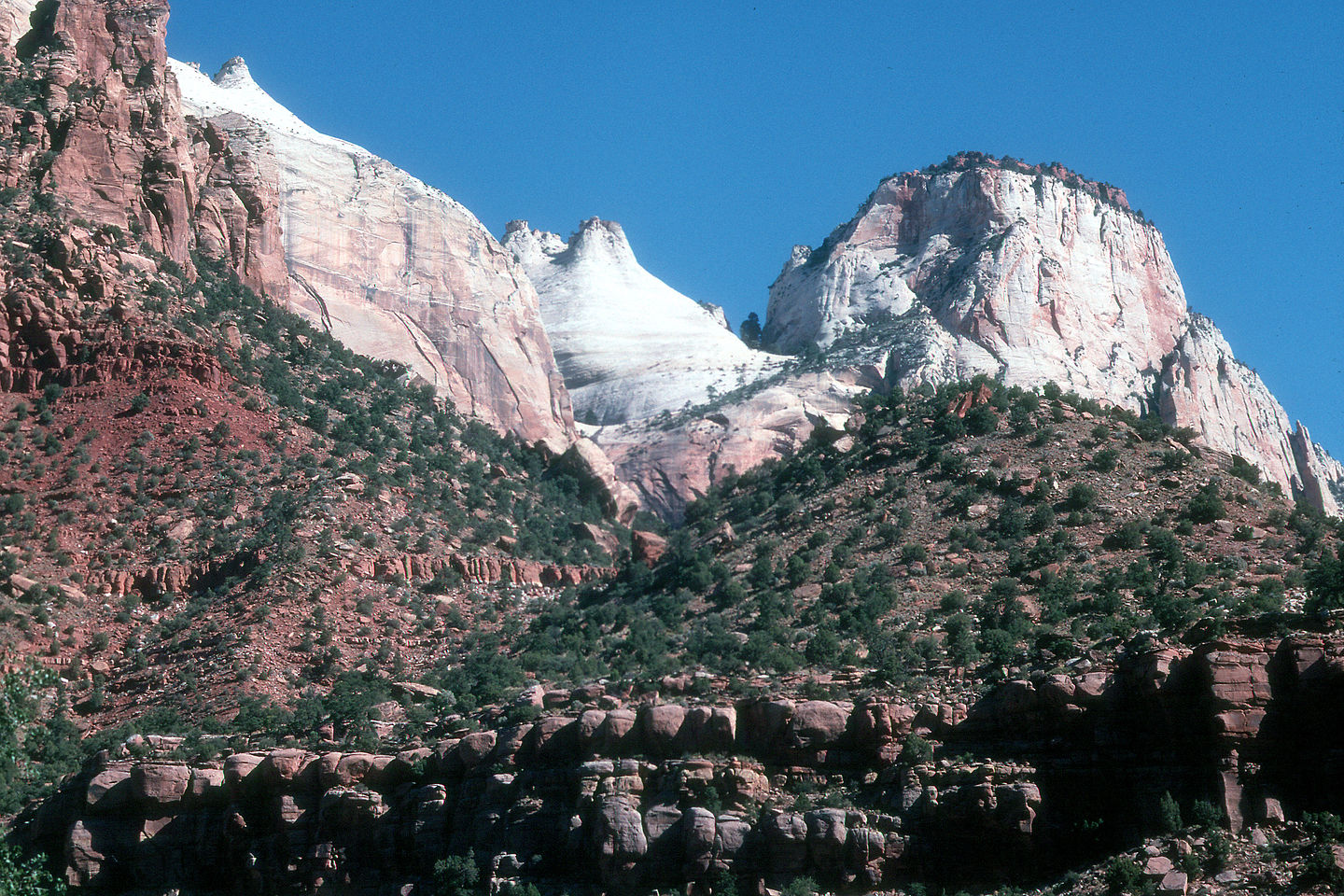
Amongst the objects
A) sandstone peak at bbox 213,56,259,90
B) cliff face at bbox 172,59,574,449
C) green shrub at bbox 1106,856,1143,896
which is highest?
sandstone peak at bbox 213,56,259,90

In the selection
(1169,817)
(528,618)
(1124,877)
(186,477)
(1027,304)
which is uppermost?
(1027,304)

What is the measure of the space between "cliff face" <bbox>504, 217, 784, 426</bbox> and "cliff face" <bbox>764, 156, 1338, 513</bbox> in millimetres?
7010

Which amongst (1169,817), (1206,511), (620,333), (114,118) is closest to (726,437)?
(620,333)

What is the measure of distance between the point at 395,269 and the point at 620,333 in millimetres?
31332

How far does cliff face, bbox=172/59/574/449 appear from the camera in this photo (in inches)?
3391

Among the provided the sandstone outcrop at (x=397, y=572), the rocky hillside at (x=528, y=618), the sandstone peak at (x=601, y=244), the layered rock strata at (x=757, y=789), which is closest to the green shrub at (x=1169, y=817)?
the rocky hillside at (x=528, y=618)

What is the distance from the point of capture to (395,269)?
91188 mm

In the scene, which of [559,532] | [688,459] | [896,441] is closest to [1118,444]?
[896,441]

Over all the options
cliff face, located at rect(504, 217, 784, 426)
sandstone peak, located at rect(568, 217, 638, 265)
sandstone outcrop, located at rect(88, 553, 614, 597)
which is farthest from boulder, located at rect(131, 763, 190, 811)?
sandstone peak, located at rect(568, 217, 638, 265)

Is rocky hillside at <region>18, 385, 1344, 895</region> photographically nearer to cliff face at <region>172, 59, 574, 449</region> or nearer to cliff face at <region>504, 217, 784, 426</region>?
cliff face at <region>172, 59, 574, 449</region>

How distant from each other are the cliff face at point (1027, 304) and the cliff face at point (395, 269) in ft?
75.0

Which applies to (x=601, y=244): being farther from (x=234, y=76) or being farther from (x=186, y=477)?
(x=186, y=477)

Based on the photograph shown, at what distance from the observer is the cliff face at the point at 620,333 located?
109 m

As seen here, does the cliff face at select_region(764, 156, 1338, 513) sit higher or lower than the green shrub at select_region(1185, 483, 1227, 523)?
higher
